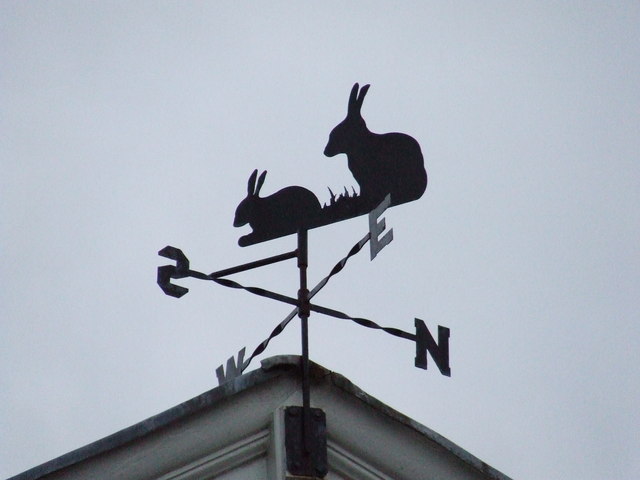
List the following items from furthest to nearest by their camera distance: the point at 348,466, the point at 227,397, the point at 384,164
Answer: the point at 384,164, the point at 348,466, the point at 227,397

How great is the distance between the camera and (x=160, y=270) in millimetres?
4379

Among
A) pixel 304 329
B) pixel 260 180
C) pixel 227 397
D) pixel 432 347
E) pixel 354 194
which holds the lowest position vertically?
pixel 227 397

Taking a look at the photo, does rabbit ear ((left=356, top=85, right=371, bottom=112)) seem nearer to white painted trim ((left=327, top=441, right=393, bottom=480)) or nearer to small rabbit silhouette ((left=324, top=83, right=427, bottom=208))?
small rabbit silhouette ((left=324, top=83, right=427, bottom=208))

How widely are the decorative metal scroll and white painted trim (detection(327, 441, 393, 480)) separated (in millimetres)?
1081

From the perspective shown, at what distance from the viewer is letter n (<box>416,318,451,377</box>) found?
4.25 meters

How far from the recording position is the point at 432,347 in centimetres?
428

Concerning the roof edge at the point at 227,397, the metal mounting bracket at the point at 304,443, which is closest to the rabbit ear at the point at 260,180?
the roof edge at the point at 227,397

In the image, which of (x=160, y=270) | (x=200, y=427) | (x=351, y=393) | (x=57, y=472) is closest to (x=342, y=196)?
(x=160, y=270)

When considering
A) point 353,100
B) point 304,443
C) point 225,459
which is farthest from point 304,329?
point 353,100

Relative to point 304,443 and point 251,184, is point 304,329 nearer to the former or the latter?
point 304,443

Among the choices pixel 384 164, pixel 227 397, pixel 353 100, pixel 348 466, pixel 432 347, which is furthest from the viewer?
pixel 353 100

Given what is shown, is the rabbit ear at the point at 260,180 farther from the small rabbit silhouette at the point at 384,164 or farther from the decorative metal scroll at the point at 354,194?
the small rabbit silhouette at the point at 384,164

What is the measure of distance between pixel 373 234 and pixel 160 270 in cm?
90

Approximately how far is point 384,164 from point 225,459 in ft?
5.78
